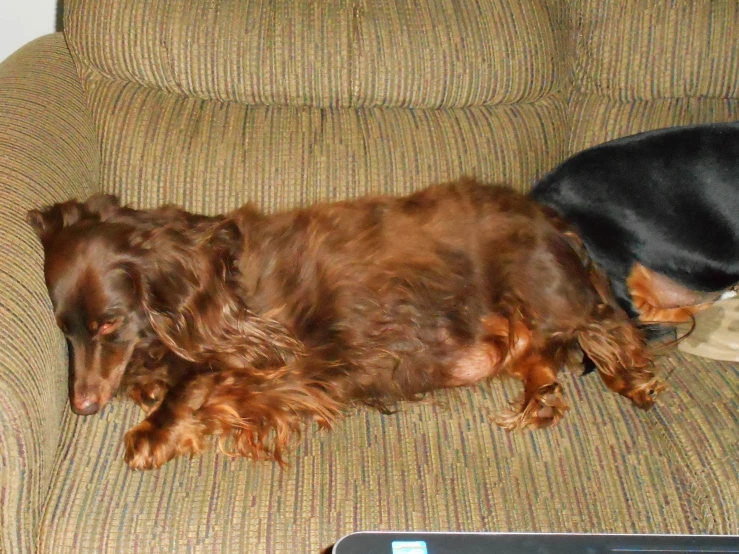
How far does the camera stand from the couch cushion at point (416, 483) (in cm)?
135

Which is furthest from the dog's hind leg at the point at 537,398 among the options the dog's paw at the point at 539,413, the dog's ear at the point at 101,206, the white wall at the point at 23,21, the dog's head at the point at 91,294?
the white wall at the point at 23,21

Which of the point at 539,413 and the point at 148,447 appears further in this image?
the point at 539,413

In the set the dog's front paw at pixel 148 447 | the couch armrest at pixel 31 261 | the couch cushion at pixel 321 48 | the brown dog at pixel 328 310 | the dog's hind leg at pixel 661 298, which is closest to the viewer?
the couch armrest at pixel 31 261

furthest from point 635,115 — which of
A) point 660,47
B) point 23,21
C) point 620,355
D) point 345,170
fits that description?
point 23,21

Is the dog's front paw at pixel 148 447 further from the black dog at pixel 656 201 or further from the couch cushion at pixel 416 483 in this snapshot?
the black dog at pixel 656 201

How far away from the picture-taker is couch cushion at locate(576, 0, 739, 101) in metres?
2.11

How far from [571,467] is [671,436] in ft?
0.83

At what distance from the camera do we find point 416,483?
57.4 inches

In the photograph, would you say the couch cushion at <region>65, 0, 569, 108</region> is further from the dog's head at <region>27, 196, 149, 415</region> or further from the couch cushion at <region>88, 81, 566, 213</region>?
the dog's head at <region>27, 196, 149, 415</region>

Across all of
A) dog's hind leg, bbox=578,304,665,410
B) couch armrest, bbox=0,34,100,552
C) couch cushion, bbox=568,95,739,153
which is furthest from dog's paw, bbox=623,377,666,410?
couch armrest, bbox=0,34,100,552

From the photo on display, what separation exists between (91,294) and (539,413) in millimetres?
1040

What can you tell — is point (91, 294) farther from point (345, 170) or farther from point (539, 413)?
point (539, 413)

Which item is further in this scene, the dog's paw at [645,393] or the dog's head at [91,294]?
the dog's paw at [645,393]

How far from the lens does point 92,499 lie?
1.40 metres
